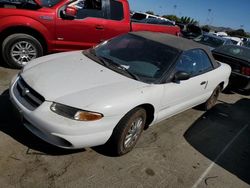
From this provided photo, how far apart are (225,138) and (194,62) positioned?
139 centimetres

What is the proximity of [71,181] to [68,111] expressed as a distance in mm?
741

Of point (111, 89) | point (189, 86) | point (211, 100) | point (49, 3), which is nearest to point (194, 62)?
point (189, 86)

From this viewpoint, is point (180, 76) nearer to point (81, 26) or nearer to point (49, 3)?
point (81, 26)

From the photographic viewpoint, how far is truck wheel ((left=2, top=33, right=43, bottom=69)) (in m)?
5.32

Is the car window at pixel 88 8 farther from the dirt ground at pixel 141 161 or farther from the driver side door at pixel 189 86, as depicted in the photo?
the driver side door at pixel 189 86

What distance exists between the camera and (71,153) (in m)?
3.22

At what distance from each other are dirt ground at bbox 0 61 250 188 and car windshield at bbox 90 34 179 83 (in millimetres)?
988

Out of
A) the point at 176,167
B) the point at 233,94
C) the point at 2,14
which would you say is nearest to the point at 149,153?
the point at 176,167

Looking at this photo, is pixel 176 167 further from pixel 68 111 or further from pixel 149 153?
pixel 68 111

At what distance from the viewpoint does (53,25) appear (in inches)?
220

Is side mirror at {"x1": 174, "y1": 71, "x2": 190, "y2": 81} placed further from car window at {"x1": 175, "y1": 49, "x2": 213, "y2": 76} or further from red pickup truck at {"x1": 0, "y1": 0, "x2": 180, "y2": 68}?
red pickup truck at {"x1": 0, "y1": 0, "x2": 180, "y2": 68}

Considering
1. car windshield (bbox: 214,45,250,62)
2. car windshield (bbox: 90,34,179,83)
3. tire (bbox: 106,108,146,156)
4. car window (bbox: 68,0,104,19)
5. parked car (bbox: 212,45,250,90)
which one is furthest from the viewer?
car windshield (bbox: 214,45,250,62)

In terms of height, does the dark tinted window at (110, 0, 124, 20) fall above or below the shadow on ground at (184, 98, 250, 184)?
above

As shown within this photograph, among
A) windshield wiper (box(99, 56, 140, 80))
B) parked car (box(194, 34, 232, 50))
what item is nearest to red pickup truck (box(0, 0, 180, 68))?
windshield wiper (box(99, 56, 140, 80))
